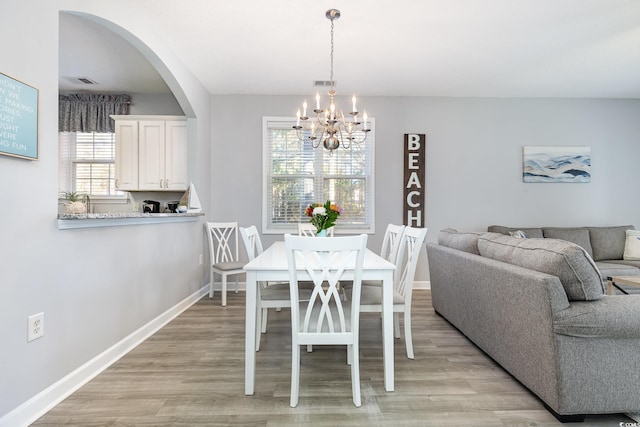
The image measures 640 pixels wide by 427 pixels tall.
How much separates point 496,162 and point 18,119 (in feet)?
15.7

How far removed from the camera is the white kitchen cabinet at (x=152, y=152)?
161 inches

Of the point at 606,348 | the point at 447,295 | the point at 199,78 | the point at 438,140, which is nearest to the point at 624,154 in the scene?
the point at 438,140

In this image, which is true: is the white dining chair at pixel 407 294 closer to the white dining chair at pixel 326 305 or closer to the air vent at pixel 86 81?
the white dining chair at pixel 326 305

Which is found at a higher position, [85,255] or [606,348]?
[85,255]

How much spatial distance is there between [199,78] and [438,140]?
311 cm

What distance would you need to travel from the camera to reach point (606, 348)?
1562mm

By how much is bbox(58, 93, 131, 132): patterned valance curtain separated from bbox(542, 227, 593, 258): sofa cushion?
5.67 meters

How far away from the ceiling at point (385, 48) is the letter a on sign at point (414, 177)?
25.3 inches

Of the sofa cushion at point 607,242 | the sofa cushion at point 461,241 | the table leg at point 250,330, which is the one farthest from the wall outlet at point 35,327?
the sofa cushion at point 607,242

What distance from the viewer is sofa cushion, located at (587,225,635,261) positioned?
13.1 ft

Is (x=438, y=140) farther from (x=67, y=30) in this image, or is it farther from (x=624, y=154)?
(x=67, y=30)

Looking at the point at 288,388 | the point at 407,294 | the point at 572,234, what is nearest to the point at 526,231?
the point at 572,234

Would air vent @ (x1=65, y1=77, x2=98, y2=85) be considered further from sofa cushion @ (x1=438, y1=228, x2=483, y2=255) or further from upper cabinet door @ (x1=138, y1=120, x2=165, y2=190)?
sofa cushion @ (x1=438, y1=228, x2=483, y2=255)

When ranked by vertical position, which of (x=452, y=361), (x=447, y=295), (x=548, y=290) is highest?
(x=548, y=290)
